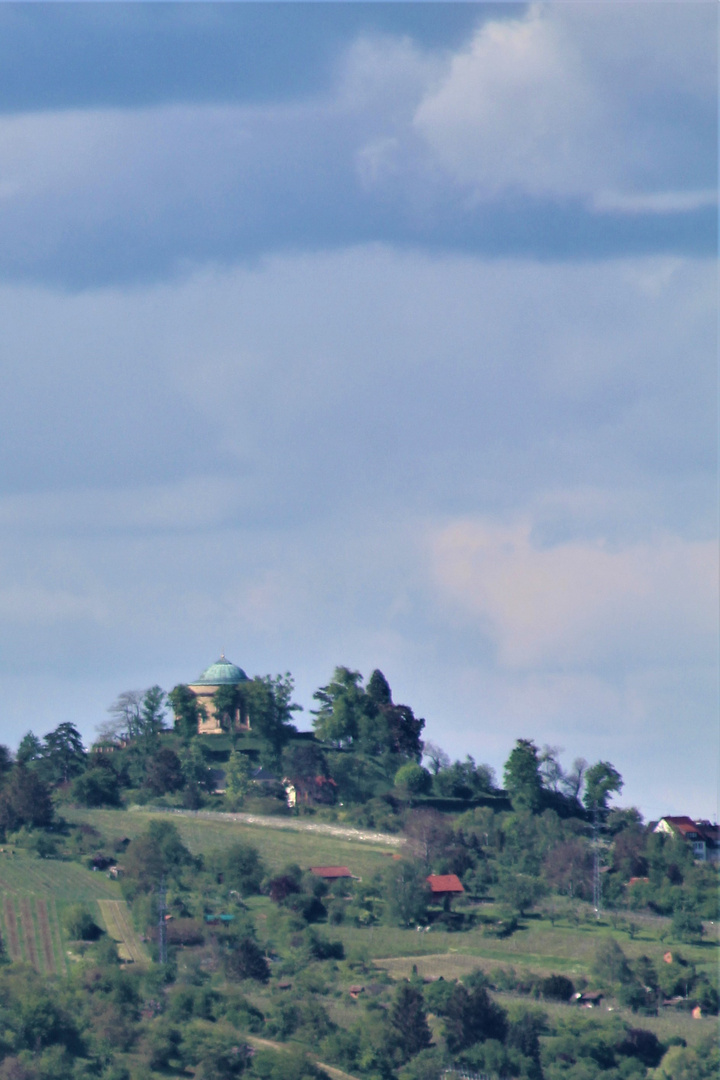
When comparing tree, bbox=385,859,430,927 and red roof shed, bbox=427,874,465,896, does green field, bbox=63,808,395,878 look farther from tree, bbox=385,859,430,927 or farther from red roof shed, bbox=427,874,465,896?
tree, bbox=385,859,430,927

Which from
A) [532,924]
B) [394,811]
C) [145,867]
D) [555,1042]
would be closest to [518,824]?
[394,811]

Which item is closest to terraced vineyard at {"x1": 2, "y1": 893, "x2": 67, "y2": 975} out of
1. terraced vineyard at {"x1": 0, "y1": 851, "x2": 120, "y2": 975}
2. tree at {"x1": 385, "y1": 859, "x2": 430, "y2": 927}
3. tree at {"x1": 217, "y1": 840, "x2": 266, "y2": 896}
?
terraced vineyard at {"x1": 0, "y1": 851, "x2": 120, "y2": 975}

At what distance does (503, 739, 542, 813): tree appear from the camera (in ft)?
486

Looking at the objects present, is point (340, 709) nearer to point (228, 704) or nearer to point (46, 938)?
point (228, 704)

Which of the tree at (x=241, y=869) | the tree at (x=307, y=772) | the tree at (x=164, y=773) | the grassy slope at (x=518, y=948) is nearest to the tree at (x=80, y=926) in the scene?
the grassy slope at (x=518, y=948)

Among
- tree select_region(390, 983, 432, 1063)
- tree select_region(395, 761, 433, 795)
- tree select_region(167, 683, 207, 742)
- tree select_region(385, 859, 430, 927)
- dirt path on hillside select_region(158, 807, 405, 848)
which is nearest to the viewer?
tree select_region(390, 983, 432, 1063)

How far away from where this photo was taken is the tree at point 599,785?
152750 millimetres

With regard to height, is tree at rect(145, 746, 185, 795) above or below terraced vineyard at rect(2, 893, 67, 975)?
above

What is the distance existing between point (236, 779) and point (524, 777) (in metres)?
24.8

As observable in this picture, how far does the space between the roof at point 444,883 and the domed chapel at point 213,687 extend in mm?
41816

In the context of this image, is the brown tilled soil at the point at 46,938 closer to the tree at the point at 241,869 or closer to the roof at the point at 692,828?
the tree at the point at 241,869

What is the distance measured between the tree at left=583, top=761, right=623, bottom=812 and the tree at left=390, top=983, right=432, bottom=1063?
5915 centimetres

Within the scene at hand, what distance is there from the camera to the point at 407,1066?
92.1m

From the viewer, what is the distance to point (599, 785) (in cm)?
15300
